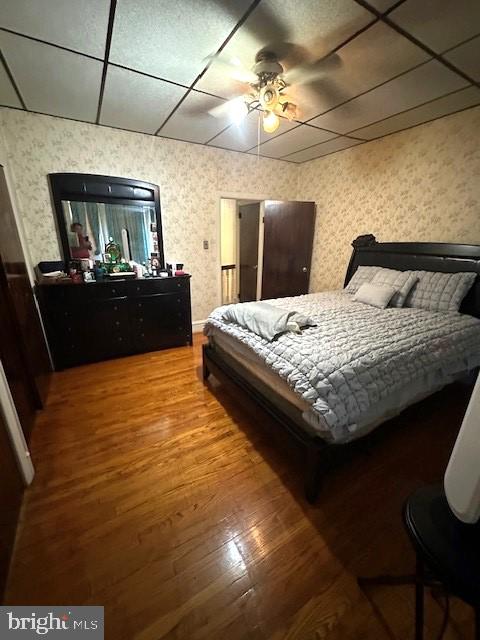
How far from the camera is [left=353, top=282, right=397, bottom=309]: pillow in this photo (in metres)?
2.40

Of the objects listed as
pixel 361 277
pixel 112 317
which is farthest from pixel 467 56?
pixel 112 317

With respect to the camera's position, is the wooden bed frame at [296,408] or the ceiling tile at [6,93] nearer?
the wooden bed frame at [296,408]

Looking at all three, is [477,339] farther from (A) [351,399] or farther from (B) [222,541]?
(B) [222,541]

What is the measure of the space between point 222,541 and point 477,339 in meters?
2.29

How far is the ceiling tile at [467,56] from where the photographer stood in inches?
58.1

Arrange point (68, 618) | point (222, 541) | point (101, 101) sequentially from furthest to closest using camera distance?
point (101, 101) < point (222, 541) < point (68, 618)

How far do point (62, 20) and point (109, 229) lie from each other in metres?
1.78

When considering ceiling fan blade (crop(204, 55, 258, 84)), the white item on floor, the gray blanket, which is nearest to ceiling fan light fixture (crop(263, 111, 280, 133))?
ceiling fan blade (crop(204, 55, 258, 84))

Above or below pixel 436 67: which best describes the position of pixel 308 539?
below

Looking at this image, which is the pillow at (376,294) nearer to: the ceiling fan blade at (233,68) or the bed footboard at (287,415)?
the bed footboard at (287,415)

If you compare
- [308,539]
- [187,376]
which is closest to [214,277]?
[187,376]

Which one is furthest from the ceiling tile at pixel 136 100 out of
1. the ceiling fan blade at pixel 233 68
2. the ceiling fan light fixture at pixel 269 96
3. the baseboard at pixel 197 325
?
the baseboard at pixel 197 325

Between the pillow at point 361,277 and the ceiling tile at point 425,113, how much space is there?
4.73ft

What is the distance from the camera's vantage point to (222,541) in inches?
47.1
